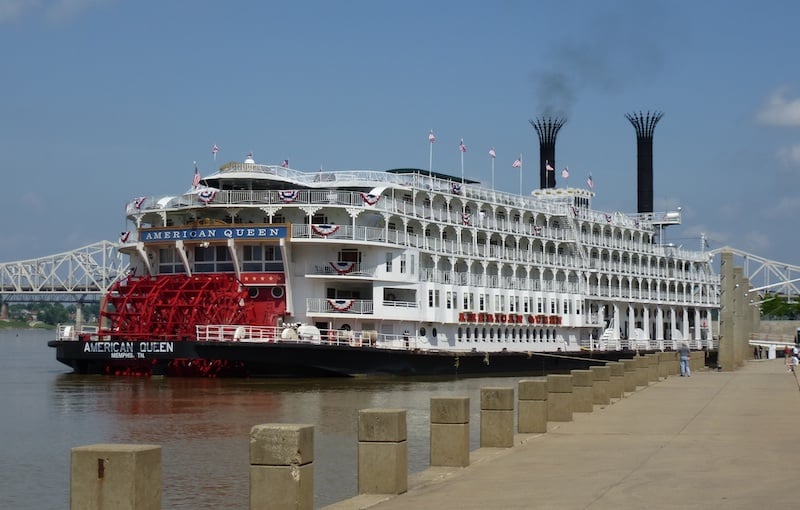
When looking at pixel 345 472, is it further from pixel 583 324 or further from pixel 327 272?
pixel 583 324

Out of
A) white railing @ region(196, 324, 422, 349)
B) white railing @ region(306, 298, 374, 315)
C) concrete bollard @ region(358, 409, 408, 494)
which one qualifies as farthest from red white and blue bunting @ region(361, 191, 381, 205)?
concrete bollard @ region(358, 409, 408, 494)

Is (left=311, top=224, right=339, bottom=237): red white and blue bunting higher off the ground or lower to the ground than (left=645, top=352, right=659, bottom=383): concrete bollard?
higher

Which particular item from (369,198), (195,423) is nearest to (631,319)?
(369,198)

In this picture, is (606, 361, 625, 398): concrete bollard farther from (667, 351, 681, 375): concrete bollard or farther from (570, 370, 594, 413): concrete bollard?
(667, 351, 681, 375): concrete bollard

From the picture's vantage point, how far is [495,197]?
53.9m

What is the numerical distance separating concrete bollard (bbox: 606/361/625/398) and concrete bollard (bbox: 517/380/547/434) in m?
6.21

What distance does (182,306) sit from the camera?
41531 mm

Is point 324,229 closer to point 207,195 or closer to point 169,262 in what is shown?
point 207,195

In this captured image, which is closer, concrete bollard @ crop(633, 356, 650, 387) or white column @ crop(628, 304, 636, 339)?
concrete bollard @ crop(633, 356, 650, 387)

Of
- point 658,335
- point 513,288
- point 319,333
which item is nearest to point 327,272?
point 319,333

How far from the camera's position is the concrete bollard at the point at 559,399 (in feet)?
57.0

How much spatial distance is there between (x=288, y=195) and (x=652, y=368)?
57.5 ft

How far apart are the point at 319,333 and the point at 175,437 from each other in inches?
731

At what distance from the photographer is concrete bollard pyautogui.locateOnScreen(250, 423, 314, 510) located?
29.0ft
